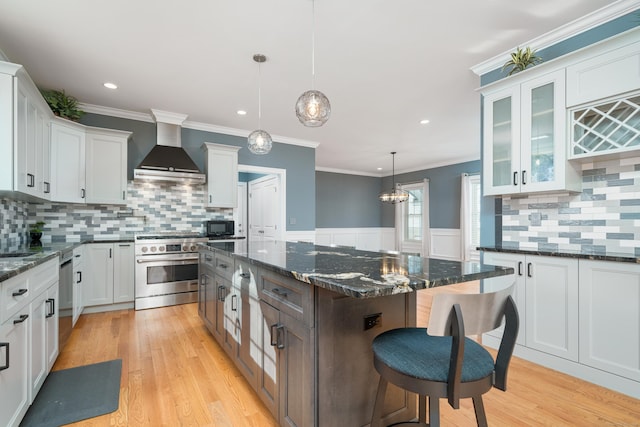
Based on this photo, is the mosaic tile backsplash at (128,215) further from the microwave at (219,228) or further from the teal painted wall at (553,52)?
the teal painted wall at (553,52)

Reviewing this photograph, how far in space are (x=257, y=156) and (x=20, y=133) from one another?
318 centimetres

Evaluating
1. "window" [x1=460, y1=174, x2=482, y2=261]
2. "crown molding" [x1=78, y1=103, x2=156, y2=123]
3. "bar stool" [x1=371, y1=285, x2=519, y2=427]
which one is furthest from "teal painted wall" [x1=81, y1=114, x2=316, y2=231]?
"bar stool" [x1=371, y1=285, x2=519, y2=427]

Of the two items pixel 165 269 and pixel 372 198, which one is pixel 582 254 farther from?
pixel 372 198

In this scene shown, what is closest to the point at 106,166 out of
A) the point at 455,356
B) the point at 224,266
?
the point at 224,266

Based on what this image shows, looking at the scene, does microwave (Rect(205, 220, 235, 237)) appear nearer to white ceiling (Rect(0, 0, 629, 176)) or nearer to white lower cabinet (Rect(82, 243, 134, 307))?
white lower cabinet (Rect(82, 243, 134, 307))

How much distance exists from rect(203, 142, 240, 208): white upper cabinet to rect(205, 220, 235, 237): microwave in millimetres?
253

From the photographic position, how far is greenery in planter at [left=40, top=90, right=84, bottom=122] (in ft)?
A: 11.5

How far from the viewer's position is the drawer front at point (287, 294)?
131 cm

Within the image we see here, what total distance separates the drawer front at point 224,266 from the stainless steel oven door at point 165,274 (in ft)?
5.95

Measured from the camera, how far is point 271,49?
2789 millimetres

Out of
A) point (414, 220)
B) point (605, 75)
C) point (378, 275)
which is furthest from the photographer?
point (414, 220)

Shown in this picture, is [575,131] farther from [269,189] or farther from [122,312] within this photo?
[122,312]

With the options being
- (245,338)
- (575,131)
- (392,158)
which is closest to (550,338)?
(575,131)

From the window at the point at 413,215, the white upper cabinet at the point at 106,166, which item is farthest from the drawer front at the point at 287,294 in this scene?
the window at the point at 413,215
